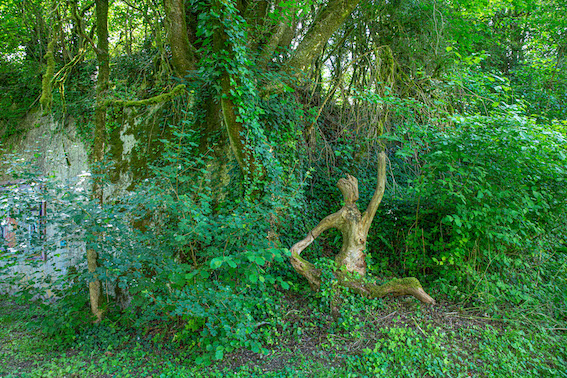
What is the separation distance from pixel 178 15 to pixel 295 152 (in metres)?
2.59

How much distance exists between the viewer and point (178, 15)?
485cm

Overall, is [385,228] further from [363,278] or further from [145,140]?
[145,140]

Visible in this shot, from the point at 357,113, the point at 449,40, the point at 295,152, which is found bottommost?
the point at 295,152

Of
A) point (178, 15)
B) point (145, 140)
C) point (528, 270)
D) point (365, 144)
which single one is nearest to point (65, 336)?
point (145, 140)

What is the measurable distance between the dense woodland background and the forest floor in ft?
0.12

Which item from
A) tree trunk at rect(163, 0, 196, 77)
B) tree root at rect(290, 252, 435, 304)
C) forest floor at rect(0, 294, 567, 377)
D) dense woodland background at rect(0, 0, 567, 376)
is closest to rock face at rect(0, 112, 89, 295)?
dense woodland background at rect(0, 0, 567, 376)

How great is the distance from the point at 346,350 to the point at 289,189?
1.93m

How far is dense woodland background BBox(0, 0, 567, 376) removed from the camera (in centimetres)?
372

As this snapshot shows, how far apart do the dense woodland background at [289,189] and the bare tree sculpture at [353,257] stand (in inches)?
6.3

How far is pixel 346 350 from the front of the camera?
3.63m

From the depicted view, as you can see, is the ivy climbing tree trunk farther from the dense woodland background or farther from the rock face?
the rock face

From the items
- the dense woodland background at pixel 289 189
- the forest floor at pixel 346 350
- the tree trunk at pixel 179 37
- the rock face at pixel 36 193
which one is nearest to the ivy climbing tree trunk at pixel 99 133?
the dense woodland background at pixel 289 189

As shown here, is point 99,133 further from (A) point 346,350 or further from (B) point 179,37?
(A) point 346,350

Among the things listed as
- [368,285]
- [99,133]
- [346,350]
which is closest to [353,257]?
[368,285]
